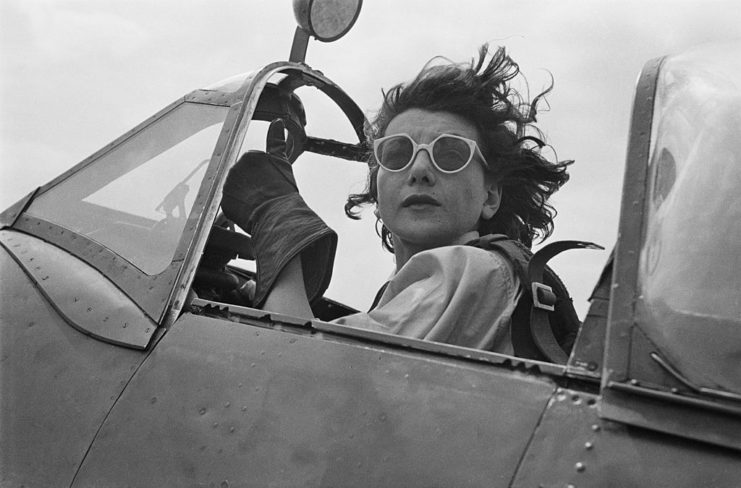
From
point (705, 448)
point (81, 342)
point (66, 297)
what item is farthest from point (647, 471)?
point (66, 297)

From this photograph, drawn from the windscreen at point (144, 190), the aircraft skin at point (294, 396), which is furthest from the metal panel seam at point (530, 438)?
the windscreen at point (144, 190)

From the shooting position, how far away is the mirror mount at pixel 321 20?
3.21 metres

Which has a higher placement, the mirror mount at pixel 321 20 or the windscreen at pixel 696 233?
the mirror mount at pixel 321 20

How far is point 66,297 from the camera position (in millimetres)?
2363

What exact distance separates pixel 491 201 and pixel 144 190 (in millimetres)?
1286

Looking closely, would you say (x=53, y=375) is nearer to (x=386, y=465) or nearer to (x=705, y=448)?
(x=386, y=465)

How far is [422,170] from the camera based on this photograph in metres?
2.93

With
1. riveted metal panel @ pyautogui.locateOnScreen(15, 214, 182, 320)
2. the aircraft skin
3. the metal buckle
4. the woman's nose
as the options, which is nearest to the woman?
the woman's nose

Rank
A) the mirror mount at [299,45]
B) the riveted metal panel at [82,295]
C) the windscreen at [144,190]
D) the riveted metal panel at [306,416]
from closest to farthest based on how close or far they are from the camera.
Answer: the riveted metal panel at [306,416], the riveted metal panel at [82,295], the windscreen at [144,190], the mirror mount at [299,45]

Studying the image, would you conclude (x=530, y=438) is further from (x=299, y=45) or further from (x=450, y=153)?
(x=299, y=45)

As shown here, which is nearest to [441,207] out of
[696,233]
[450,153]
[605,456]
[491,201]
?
[450,153]

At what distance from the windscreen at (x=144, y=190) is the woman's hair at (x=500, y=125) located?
89 centimetres

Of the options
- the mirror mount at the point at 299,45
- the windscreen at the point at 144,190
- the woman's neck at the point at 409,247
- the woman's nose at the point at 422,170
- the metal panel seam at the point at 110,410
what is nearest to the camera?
the metal panel seam at the point at 110,410

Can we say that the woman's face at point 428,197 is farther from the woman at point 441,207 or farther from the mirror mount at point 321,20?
the mirror mount at point 321,20
